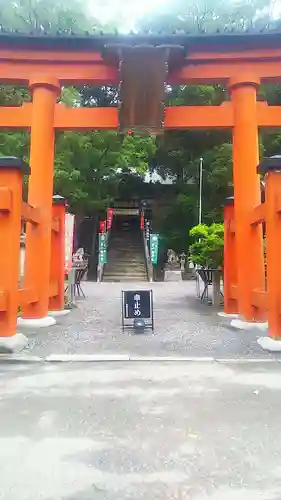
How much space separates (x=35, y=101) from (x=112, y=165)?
15.5 metres

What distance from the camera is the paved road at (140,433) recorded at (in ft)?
8.23

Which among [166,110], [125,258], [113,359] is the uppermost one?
[166,110]

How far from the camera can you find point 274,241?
21.6 ft

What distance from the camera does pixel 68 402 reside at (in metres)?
3.98

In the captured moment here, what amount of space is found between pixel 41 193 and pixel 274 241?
4524mm

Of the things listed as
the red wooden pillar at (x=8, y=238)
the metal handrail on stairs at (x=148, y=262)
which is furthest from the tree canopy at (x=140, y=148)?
the red wooden pillar at (x=8, y=238)

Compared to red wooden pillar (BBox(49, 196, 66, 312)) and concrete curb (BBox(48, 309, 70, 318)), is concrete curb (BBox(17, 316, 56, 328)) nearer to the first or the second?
concrete curb (BBox(48, 309, 70, 318))

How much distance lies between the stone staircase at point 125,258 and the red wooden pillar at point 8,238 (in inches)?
670

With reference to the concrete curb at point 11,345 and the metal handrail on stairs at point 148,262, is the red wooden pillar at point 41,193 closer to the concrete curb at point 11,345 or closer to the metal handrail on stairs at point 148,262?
the concrete curb at point 11,345

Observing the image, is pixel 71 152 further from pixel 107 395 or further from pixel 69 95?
pixel 107 395

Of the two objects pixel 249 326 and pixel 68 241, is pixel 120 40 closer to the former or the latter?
pixel 68 241

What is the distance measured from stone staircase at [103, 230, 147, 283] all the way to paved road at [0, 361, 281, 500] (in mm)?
18525

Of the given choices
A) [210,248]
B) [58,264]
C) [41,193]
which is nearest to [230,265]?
[210,248]

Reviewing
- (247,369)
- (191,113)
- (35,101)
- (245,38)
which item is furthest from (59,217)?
(247,369)
